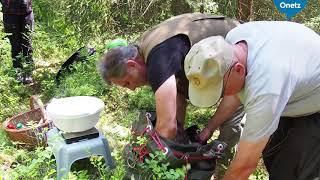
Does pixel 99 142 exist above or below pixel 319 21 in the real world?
below

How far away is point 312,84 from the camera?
202 centimetres

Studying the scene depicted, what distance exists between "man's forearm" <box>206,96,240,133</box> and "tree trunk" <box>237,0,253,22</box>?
6.19ft

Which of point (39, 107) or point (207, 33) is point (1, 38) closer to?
point (39, 107)

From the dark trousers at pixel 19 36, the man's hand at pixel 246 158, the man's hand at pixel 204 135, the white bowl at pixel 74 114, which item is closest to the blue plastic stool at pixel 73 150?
the white bowl at pixel 74 114

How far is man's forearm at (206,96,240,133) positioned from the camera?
2.74 metres

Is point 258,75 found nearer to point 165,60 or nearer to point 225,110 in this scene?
point 165,60

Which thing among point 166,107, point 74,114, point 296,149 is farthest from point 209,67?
point 74,114

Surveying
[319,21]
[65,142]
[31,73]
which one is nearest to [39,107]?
[65,142]

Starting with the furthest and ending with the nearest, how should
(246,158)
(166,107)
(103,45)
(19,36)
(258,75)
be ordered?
(103,45) < (19,36) < (166,107) < (246,158) < (258,75)

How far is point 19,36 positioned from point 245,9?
8.02ft

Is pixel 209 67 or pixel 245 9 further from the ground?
pixel 209 67

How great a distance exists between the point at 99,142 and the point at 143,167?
25.7 inches

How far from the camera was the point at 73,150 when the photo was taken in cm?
286

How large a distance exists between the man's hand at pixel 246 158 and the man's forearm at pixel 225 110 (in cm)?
74
